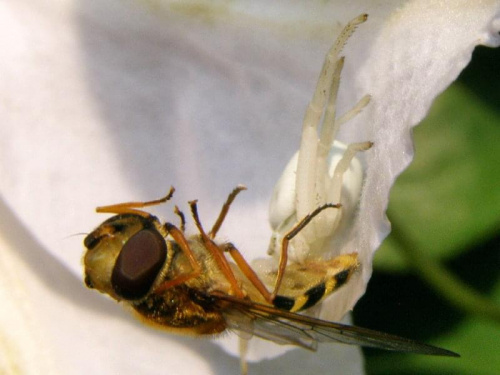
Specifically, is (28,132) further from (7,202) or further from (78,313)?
(78,313)

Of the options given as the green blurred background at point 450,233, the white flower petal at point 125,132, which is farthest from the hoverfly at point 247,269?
the green blurred background at point 450,233

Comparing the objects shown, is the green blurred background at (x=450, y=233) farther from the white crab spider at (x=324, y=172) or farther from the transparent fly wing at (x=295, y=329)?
the transparent fly wing at (x=295, y=329)

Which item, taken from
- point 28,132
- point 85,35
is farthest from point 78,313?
point 85,35

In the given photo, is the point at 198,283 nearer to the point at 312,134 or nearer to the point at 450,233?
the point at 312,134

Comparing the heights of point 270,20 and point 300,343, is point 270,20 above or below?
above

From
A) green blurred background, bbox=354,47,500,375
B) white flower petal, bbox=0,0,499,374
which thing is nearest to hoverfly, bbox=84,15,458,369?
white flower petal, bbox=0,0,499,374

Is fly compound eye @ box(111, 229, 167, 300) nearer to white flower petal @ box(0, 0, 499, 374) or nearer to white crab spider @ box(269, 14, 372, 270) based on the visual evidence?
white crab spider @ box(269, 14, 372, 270)
